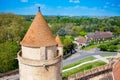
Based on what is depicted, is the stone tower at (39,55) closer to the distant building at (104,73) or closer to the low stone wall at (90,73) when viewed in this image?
the low stone wall at (90,73)

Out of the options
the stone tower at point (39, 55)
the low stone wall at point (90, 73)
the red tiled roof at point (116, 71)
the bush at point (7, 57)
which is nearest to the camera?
the stone tower at point (39, 55)

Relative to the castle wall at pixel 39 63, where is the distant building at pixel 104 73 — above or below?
below

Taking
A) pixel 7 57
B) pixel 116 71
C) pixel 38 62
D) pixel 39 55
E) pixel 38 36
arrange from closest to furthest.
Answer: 1. pixel 38 62
2. pixel 39 55
3. pixel 38 36
4. pixel 116 71
5. pixel 7 57

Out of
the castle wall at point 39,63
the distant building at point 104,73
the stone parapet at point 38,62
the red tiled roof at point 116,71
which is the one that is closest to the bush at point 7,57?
the distant building at point 104,73

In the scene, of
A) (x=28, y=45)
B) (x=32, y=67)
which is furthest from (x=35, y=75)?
(x=28, y=45)

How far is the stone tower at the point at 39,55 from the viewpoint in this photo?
17688 millimetres

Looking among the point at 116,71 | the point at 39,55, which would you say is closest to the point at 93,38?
the point at 116,71

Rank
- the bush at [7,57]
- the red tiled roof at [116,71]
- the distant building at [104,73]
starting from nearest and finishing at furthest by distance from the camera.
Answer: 1. the red tiled roof at [116,71]
2. the distant building at [104,73]
3. the bush at [7,57]

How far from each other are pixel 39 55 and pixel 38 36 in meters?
1.63

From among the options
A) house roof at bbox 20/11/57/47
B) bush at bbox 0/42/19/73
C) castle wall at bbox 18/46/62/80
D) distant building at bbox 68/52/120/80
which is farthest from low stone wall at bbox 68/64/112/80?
bush at bbox 0/42/19/73

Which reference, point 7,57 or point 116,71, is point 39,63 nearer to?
point 116,71

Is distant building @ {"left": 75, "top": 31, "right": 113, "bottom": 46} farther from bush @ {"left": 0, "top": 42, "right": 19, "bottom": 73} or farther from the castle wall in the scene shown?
the castle wall

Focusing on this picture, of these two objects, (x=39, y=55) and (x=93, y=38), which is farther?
(x=93, y=38)

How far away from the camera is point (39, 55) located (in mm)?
17703
